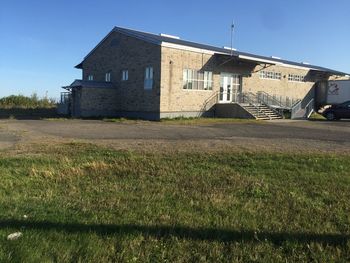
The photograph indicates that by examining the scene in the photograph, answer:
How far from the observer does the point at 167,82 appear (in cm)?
3088

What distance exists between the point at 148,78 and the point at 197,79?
12.1 ft

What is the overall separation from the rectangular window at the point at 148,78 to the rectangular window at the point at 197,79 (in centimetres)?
232

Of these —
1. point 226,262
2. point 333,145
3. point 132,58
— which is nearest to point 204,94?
point 132,58

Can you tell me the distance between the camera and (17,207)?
6.64 meters

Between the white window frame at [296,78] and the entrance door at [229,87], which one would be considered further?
the white window frame at [296,78]

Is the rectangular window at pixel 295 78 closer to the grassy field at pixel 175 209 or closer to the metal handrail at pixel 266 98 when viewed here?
the metal handrail at pixel 266 98

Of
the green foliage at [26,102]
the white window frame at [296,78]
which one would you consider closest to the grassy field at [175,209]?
the white window frame at [296,78]

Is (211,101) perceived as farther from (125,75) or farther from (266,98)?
(266,98)

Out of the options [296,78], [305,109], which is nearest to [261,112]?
[305,109]

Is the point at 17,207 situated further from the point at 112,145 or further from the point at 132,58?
the point at 132,58

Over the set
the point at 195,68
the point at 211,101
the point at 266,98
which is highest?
the point at 195,68

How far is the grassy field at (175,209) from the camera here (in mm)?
5008

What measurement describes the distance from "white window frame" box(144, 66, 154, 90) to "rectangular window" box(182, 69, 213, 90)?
2.28m

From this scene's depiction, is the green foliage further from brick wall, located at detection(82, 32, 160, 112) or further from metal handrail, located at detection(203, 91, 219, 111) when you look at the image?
metal handrail, located at detection(203, 91, 219, 111)
